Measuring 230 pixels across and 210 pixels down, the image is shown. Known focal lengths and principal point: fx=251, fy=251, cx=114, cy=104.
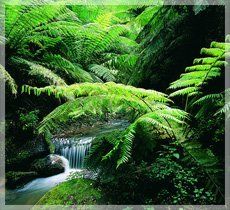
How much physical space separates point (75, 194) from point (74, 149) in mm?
2411

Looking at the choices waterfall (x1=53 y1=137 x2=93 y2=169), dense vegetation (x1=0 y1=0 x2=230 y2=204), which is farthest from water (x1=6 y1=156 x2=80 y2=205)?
dense vegetation (x1=0 y1=0 x2=230 y2=204)

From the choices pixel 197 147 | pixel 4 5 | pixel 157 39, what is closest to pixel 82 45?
pixel 4 5

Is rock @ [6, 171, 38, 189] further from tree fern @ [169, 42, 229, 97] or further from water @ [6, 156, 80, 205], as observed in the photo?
tree fern @ [169, 42, 229, 97]

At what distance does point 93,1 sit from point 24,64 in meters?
2.57

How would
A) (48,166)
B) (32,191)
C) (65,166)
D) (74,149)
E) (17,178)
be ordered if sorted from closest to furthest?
1. (32,191)
2. (17,178)
3. (48,166)
4. (65,166)
5. (74,149)

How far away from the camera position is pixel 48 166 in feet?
14.4

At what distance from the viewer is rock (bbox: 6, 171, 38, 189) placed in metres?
4.03

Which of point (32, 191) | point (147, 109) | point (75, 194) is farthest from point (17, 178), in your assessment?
point (147, 109)

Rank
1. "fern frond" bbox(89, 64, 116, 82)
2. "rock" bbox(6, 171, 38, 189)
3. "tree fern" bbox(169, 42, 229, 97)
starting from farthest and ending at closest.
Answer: "fern frond" bbox(89, 64, 116, 82)
"rock" bbox(6, 171, 38, 189)
"tree fern" bbox(169, 42, 229, 97)

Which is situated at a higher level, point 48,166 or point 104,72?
point 104,72

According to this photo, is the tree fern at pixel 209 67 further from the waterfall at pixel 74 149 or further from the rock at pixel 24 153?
the rock at pixel 24 153

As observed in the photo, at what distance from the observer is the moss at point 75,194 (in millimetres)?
2178

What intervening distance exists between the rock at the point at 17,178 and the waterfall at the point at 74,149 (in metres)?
0.68

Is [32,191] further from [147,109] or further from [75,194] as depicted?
[147,109]
